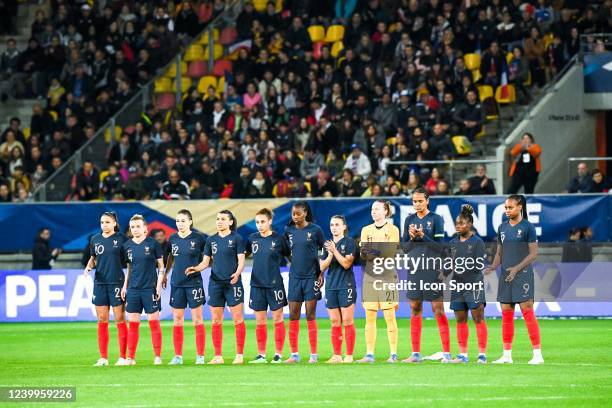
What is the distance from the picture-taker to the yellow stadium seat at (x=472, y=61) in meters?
31.7

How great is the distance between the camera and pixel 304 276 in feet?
58.0

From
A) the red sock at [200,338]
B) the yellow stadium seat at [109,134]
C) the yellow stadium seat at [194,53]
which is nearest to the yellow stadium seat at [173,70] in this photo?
the yellow stadium seat at [194,53]

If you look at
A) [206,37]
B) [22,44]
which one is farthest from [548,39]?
[22,44]

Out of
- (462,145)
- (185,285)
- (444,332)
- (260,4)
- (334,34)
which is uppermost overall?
(260,4)

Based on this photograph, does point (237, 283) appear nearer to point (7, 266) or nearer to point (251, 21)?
point (7, 266)

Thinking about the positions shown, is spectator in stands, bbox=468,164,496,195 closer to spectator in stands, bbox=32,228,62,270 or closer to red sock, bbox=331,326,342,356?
spectator in stands, bbox=32,228,62,270

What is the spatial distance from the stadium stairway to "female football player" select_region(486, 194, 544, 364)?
74.6 feet

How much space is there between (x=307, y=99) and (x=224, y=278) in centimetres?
1490

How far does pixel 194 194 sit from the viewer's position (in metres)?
29.6

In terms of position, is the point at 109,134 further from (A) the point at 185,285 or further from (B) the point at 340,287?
(B) the point at 340,287

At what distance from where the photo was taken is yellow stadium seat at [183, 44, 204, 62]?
36250 mm

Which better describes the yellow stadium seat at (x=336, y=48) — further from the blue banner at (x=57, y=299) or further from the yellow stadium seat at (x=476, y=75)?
the blue banner at (x=57, y=299)

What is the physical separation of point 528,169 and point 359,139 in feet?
13.7

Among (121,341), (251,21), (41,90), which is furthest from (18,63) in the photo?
(121,341)
